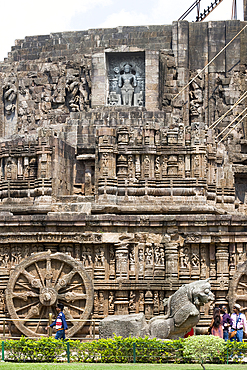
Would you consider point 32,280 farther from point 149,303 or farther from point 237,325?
point 237,325

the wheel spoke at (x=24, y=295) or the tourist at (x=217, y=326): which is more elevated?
the wheel spoke at (x=24, y=295)

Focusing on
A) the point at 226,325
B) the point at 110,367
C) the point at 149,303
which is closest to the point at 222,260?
the point at 149,303

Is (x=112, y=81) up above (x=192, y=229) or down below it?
above

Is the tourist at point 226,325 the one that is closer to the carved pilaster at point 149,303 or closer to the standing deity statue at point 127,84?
the carved pilaster at point 149,303

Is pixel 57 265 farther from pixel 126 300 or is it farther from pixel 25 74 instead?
pixel 25 74

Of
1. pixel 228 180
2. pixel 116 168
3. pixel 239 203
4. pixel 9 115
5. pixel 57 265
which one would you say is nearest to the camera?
pixel 57 265

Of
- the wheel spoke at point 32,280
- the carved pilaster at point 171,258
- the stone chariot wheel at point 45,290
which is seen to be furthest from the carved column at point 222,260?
the wheel spoke at point 32,280

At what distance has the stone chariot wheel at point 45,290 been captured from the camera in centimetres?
2403

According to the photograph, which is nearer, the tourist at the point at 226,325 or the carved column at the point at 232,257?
the tourist at the point at 226,325

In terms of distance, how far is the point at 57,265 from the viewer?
24391 millimetres

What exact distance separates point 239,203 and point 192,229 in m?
8.43

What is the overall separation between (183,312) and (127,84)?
17.0m

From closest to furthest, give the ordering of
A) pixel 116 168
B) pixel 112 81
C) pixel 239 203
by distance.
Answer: pixel 116 168 → pixel 239 203 → pixel 112 81

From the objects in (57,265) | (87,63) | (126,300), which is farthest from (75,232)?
(87,63)
